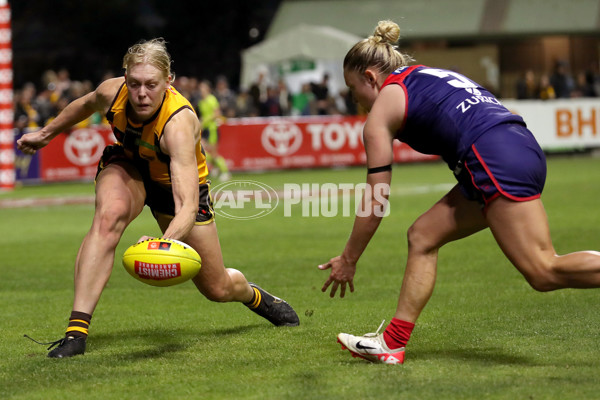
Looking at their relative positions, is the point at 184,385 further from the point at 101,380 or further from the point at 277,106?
the point at 277,106

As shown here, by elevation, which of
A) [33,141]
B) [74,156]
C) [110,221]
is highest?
[33,141]

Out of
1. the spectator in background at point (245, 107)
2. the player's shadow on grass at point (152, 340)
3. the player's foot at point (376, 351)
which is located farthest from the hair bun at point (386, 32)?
the spectator in background at point (245, 107)

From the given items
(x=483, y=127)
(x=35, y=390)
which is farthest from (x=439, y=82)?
(x=35, y=390)

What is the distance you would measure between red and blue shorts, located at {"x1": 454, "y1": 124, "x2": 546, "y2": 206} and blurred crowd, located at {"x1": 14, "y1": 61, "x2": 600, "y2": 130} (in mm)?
19039

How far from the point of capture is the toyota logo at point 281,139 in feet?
77.6

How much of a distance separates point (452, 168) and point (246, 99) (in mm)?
21456

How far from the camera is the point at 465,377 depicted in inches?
209

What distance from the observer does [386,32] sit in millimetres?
5680

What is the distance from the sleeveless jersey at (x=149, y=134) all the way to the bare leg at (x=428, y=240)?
160 centimetres

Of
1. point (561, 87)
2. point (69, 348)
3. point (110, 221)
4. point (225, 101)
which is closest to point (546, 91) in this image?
point (561, 87)

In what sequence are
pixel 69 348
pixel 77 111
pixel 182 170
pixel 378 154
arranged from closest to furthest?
pixel 378 154 < pixel 182 170 < pixel 69 348 < pixel 77 111

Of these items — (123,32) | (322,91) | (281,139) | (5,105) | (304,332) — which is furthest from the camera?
(123,32)

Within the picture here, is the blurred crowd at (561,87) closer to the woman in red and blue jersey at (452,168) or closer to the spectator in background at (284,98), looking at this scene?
the spectator in background at (284,98)

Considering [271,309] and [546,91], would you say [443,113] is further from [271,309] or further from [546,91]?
[546,91]
